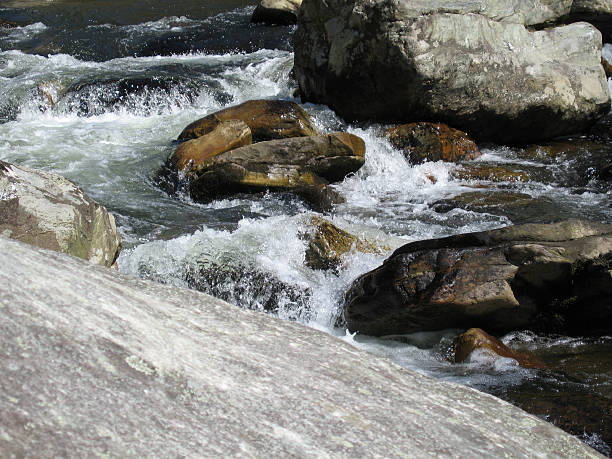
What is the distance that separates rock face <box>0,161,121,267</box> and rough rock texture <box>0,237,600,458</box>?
185 cm

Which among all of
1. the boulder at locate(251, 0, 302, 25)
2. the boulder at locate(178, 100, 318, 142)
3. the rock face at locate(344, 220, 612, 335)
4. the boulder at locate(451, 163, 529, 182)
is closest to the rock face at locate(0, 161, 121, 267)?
the rock face at locate(344, 220, 612, 335)

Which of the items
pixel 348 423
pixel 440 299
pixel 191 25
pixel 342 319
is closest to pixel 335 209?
pixel 342 319

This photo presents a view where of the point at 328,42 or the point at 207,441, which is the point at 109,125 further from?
the point at 207,441

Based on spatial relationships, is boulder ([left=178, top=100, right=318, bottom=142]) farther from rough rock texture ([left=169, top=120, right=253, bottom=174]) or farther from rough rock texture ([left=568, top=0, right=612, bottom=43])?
rough rock texture ([left=568, top=0, right=612, bottom=43])

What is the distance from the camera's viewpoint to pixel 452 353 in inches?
203

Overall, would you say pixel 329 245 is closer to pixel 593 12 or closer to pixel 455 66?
pixel 455 66

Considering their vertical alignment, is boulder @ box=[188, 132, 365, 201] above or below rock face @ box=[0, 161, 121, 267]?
below

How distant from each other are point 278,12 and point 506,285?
14.4 meters

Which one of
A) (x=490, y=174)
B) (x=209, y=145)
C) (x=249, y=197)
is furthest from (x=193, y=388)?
(x=490, y=174)

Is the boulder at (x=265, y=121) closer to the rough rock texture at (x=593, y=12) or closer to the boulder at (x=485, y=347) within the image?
the boulder at (x=485, y=347)

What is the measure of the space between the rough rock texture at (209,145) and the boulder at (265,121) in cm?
41

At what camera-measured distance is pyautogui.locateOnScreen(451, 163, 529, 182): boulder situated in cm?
962

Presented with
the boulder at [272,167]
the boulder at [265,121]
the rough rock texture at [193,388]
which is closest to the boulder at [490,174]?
the boulder at [272,167]

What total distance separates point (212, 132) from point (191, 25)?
10.1 m
